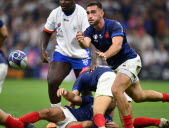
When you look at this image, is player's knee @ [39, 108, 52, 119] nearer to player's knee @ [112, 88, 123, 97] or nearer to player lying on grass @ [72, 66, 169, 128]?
player lying on grass @ [72, 66, 169, 128]

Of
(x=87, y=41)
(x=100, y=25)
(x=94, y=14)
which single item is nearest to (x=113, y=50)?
(x=87, y=41)

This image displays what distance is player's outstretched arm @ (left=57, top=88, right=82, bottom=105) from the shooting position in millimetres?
6477

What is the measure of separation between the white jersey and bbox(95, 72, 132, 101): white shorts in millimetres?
1943

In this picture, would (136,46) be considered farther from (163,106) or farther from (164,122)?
(164,122)

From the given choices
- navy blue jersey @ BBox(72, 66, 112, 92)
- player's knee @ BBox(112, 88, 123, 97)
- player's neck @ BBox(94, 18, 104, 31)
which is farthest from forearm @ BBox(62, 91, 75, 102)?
player's neck @ BBox(94, 18, 104, 31)

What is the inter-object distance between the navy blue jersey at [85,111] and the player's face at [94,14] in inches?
48.4

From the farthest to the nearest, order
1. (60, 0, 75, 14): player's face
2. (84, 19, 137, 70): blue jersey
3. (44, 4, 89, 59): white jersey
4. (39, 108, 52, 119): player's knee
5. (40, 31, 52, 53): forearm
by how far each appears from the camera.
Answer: (40, 31, 52, 53): forearm, (44, 4, 89, 59): white jersey, (60, 0, 75, 14): player's face, (84, 19, 137, 70): blue jersey, (39, 108, 52, 119): player's knee

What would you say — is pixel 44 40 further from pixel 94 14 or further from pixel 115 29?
pixel 115 29

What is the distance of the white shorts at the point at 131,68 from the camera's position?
716 cm

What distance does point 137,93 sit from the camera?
7.66 meters

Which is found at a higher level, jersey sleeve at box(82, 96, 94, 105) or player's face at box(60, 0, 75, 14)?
player's face at box(60, 0, 75, 14)

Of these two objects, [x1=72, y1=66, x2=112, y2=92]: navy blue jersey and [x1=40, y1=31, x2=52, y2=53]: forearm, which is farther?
[x1=40, y1=31, x2=52, y2=53]: forearm

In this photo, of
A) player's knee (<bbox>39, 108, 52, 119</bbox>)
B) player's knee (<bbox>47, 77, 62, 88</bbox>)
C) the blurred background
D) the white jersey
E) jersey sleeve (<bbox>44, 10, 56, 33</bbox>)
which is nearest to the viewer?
player's knee (<bbox>39, 108, 52, 119</bbox>)

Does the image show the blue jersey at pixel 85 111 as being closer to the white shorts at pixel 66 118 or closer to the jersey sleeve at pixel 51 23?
the white shorts at pixel 66 118
